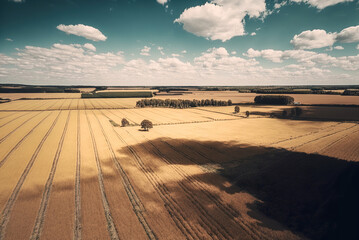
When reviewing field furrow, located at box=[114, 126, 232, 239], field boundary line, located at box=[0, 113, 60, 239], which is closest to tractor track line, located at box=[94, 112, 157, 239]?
field furrow, located at box=[114, 126, 232, 239]

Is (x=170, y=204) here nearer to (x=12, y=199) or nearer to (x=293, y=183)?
(x=293, y=183)

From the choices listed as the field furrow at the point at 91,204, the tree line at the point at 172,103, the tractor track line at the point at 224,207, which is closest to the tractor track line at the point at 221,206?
the tractor track line at the point at 224,207

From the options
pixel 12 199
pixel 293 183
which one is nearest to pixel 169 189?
pixel 293 183

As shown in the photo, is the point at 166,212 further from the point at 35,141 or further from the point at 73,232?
the point at 35,141

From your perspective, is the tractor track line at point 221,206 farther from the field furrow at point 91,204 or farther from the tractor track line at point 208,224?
the field furrow at point 91,204

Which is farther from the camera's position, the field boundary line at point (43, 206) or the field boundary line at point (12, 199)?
the field boundary line at point (12, 199)

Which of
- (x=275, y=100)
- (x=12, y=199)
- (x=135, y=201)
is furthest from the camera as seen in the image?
(x=275, y=100)

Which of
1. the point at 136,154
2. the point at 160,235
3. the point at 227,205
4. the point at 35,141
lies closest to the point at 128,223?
the point at 160,235

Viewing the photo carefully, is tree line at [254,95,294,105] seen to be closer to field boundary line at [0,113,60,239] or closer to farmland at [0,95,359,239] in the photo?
farmland at [0,95,359,239]
